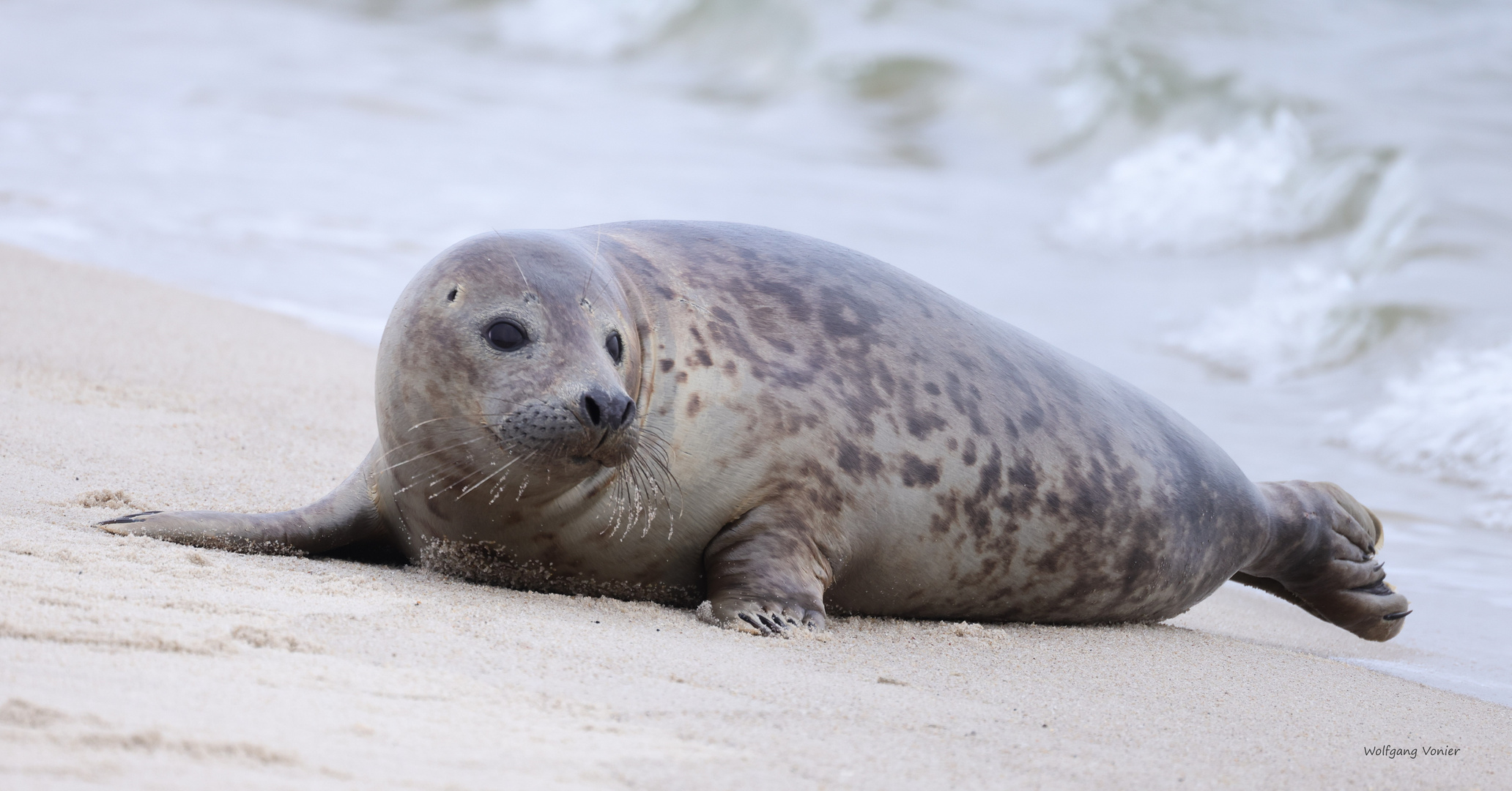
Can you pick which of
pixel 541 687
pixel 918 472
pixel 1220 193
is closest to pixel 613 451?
pixel 541 687

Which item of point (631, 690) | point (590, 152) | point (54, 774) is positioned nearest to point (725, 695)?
point (631, 690)

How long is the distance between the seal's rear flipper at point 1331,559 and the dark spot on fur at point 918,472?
1.26 m

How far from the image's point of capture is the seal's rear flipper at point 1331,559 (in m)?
4.05

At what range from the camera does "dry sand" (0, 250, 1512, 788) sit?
5.52 feet

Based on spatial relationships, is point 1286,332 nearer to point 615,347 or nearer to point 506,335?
point 615,347

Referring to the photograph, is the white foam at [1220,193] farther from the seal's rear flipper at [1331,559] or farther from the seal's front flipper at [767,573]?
the seal's front flipper at [767,573]

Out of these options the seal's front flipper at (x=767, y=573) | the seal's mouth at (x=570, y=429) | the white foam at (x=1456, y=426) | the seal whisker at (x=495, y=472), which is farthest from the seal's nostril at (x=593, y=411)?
the white foam at (x=1456, y=426)

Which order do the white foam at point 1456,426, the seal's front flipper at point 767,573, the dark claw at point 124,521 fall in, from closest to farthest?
the seal's front flipper at point 767,573 → the dark claw at point 124,521 → the white foam at point 1456,426

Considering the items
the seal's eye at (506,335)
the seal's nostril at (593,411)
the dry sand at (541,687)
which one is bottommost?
the dry sand at (541,687)

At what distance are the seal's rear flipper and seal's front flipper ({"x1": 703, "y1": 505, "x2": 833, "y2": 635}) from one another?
1632 mm

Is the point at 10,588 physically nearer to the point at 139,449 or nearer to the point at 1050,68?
the point at 139,449

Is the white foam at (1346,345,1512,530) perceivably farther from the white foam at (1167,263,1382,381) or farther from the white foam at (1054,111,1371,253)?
the white foam at (1054,111,1371,253)

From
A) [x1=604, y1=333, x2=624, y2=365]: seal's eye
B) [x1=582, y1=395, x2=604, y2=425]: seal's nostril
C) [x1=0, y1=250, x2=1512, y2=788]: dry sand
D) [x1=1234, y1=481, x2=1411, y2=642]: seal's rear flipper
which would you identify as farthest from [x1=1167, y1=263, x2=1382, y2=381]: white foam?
[x1=582, y1=395, x2=604, y2=425]: seal's nostril

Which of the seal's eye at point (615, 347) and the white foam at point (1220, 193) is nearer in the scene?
the seal's eye at point (615, 347)
